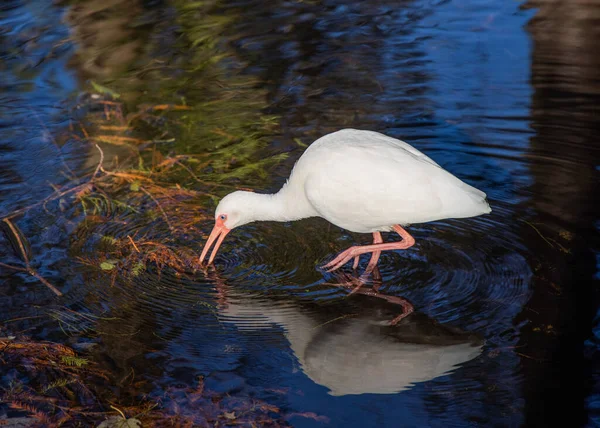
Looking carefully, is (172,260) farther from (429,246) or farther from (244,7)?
(244,7)

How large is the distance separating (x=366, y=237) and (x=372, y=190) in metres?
0.96

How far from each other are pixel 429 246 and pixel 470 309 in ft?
2.81

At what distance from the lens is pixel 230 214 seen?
5766 millimetres

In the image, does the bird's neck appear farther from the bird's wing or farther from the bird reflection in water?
the bird reflection in water

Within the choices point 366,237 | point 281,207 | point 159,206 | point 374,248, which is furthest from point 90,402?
point 366,237

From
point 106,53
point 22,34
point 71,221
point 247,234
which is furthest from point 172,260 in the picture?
point 22,34

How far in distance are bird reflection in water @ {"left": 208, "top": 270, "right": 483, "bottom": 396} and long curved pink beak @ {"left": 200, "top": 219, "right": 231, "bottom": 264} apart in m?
0.27

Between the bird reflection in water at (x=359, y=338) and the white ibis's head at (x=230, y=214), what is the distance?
0.39 metres

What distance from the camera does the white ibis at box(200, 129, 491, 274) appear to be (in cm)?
515

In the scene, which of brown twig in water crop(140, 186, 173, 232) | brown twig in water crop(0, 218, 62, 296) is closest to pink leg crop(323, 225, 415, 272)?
brown twig in water crop(140, 186, 173, 232)

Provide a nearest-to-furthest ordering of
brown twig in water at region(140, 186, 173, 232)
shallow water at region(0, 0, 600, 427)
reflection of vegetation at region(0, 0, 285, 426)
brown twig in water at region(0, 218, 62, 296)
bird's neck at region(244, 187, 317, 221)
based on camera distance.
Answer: reflection of vegetation at region(0, 0, 285, 426) → shallow water at region(0, 0, 600, 427) → brown twig in water at region(0, 218, 62, 296) → bird's neck at region(244, 187, 317, 221) → brown twig in water at region(140, 186, 173, 232)

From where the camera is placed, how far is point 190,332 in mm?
4938

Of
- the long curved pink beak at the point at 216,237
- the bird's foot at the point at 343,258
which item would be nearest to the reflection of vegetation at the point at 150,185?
the long curved pink beak at the point at 216,237

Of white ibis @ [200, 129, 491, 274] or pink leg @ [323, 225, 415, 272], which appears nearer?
white ibis @ [200, 129, 491, 274]
